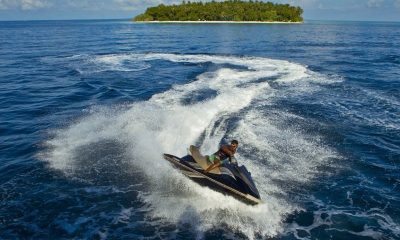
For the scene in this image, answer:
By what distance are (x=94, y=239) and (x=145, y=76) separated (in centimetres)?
2665

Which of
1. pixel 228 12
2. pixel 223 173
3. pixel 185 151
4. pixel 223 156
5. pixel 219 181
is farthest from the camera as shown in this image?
pixel 228 12

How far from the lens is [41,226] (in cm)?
1265

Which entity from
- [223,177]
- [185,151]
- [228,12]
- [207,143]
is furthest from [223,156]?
[228,12]

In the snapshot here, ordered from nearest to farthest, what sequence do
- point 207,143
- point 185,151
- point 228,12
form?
point 185,151 < point 207,143 < point 228,12

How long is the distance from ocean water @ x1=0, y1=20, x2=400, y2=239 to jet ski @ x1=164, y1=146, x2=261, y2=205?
0.38 metres

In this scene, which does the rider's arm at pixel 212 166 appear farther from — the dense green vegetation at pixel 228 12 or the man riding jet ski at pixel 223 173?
the dense green vegetation at pixel 228 12

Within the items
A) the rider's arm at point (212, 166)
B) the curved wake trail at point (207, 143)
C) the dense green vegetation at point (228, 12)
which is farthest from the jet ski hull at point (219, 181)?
the dense green vegetation at point (228, 12)

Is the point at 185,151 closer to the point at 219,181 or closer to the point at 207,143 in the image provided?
the point at 207,143

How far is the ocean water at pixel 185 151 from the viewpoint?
42.0 feet

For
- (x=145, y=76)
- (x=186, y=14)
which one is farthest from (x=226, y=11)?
(x=145, y=76)

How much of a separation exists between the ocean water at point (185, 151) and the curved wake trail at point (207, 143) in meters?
0.06

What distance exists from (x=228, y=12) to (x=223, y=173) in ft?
599

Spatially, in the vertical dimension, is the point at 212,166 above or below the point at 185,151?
above

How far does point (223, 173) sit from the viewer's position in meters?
13.9
